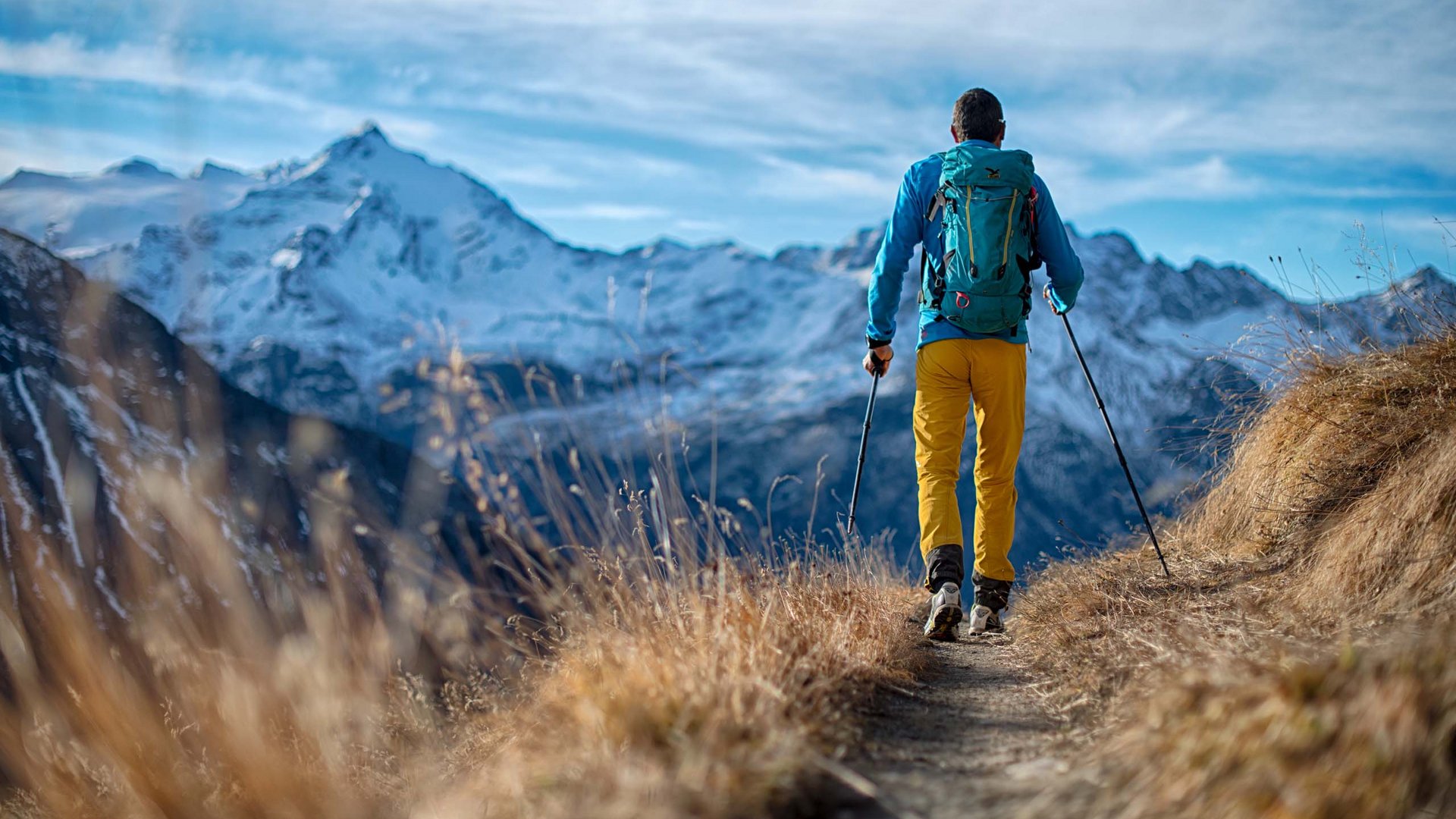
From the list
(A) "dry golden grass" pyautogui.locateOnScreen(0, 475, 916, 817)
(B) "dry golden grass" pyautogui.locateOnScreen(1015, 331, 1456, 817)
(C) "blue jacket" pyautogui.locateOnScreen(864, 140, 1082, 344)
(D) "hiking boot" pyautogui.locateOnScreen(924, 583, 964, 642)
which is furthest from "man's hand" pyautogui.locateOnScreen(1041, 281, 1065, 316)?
(A) "dry golden grass" pyautogui.locateOnScreen(0, 475, 916, 817)

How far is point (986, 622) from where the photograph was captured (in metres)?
5.85

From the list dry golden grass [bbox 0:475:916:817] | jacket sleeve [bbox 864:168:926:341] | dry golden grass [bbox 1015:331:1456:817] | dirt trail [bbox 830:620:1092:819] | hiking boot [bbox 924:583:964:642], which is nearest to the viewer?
dry golden grass [bbox 1015:331:1456:817]

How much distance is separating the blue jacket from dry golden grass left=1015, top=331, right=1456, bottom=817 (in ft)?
5.47

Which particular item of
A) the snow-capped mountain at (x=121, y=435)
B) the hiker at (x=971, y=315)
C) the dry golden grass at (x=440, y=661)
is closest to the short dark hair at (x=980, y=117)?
the hiker at (x=971, y=315)

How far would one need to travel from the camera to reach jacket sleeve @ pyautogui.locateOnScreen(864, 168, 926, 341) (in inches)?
225

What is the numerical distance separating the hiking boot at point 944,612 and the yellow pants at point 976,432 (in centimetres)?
26

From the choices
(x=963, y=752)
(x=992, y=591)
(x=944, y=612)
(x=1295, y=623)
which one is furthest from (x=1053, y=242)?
(x=963, y=752)

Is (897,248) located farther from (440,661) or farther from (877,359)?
(440,661)

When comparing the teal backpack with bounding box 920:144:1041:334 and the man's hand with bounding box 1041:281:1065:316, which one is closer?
the teal backpack with bounding box 920:144:1041:334

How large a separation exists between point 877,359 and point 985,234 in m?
1.01

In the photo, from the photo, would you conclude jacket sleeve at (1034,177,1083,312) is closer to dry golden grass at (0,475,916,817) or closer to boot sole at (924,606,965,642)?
boot sole at (924,606,965,642)

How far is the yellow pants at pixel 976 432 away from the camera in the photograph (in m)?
5.57

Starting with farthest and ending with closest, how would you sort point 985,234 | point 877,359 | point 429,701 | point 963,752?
point 877,359, point 985,234, point 429,701, point 963,752

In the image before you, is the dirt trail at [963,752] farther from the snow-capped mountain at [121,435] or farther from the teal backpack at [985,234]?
the snow-capped mountain at [121,435]
